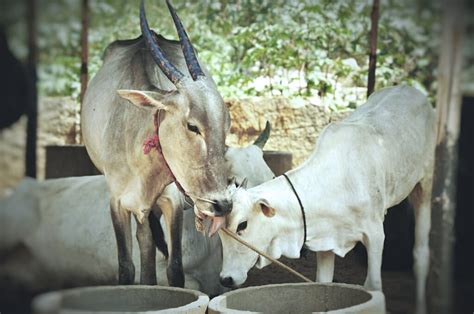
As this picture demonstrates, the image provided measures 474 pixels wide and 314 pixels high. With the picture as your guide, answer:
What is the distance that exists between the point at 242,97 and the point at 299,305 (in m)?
1.77

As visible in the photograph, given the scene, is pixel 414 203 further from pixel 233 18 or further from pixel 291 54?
pixel 233 18

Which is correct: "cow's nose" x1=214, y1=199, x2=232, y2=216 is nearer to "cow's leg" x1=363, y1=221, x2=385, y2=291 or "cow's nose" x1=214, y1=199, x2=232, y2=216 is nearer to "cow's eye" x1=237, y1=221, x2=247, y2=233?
"cow's eye" x1=237, y1=221, x2=247, y2=233

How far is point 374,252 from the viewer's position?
13.2ft

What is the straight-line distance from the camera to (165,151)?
382 centimetres

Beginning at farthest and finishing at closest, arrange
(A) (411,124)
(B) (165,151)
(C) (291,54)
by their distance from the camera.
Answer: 1. (C) (291,54)
2. (A) (411,124)
3. (B) (165,151)

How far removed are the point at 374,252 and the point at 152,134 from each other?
1233 mm

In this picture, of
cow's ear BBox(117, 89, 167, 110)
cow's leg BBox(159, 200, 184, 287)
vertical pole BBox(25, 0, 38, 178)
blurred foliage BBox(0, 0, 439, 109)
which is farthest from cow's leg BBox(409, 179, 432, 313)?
vertical pole BBox(25, 0, 38, 178)

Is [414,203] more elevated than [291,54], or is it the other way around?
[291,54]

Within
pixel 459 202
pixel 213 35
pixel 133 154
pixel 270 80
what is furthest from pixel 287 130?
pixel 459 202

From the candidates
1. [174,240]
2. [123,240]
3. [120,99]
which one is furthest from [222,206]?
[120,99]

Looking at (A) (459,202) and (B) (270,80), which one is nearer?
(A) (459,202)

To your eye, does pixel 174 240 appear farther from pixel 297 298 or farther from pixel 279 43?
pixel 279 43

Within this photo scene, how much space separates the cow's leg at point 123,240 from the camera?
4.16 meters

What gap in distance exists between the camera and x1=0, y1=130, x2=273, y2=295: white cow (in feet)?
6.82
